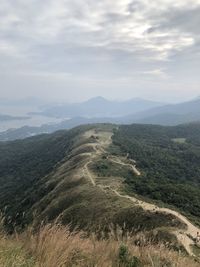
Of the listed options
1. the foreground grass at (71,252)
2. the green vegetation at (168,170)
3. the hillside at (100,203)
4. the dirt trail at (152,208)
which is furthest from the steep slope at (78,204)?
the green vegetation at (168,170)

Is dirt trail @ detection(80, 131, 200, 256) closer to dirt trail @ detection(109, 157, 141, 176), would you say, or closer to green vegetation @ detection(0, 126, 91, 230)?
dirt trail @ detection(109, 157, 141, 176)

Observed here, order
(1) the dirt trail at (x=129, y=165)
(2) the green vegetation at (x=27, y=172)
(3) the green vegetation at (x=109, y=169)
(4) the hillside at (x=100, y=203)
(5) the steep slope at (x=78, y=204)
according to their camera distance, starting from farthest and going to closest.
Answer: (2) the green vegetation at (x=27, y=172) → (1) the dirt trail at (x=129, y=165) → (3) the green vegetation at (x=109, y=169) → (5) the steep slope at (x=78, y=204) → (4) the hillside at (x=100, y=203)

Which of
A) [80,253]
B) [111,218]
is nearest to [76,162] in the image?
[111,218]

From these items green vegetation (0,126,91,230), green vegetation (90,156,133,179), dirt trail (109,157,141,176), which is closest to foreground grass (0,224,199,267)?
green vegetation (90,156,133,179)

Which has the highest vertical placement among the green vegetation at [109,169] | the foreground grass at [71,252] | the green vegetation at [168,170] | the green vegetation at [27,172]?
the foreground grass at [71,252]

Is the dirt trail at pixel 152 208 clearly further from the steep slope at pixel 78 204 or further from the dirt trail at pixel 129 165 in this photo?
the steep slope at pixel 78 204

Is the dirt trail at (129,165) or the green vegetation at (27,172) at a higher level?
the dirt trail at (129,165)

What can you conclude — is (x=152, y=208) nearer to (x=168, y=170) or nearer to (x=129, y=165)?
(x=129, y=165)

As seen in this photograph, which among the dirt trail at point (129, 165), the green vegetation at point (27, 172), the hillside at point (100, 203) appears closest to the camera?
the hillside at point (100, 203)
